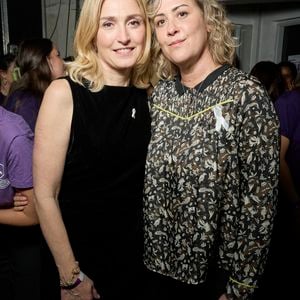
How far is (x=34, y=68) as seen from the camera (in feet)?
8.43

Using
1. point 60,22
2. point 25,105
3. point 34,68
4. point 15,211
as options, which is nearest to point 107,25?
point 15,211

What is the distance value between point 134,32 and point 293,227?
1.24m

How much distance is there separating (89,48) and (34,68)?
4.55ft

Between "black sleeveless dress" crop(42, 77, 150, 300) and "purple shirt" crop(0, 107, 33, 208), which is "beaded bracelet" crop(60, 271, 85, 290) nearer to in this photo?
"black sleeveless dress" crop(42, 77, 150, 300)

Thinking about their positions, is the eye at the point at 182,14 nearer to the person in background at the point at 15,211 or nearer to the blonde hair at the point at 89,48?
the blonde hair at the point at 89,48

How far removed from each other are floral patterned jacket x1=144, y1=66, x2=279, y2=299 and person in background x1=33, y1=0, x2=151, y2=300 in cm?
9

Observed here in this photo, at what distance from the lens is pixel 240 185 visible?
1.18 meters

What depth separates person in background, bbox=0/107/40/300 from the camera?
47.3 inches

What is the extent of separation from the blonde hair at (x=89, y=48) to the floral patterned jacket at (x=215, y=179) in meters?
0.25

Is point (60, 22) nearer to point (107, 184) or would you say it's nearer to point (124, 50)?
point (124, 50)

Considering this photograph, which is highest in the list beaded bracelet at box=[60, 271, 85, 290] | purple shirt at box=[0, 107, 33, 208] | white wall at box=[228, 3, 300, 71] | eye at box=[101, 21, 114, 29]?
white wall at box=[228, 3, 300, 71]

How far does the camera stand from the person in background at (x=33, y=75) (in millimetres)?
2438

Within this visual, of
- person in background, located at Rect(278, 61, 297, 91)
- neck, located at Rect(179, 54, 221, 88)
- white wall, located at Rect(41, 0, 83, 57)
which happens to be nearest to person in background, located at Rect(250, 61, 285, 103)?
person in background, located at Rect(278, 61, 297, 91)

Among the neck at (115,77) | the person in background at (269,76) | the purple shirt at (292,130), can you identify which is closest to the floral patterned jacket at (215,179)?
the neck at (115,77)
